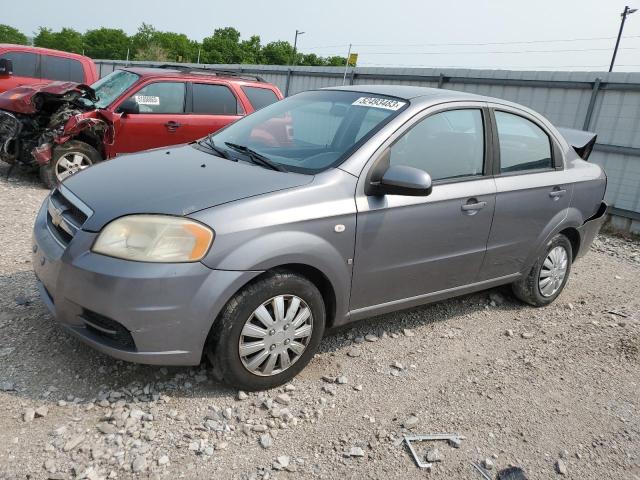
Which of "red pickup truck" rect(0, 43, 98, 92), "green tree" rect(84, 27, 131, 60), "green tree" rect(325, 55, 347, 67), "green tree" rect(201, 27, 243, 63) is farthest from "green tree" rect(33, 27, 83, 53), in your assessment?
"red pickup truck" rect(0, 43, 98, 92)

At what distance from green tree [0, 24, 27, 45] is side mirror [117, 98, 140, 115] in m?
99.2

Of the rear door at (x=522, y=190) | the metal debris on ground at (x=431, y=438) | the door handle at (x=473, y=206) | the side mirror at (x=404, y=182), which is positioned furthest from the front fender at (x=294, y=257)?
the rear door at (x=522, y=190)

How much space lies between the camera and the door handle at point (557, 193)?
14.1ft

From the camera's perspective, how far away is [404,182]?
3045 millimetres

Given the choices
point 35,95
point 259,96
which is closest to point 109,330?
point 35,95

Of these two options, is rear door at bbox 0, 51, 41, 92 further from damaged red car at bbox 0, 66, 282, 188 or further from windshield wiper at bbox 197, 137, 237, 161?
windshield wiper at bbox 197, 137, 237, 161

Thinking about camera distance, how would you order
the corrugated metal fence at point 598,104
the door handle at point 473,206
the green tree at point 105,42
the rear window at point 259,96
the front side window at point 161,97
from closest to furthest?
the door handle at point 473,206 < the front side window at point 161,97 < the rear window at point 259,96 < the corrugated metal fence at point 598,104 < the green tree at point 105,42

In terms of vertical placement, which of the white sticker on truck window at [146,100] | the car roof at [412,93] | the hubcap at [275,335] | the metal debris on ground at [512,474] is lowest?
the metal debris on ground at [512,474]

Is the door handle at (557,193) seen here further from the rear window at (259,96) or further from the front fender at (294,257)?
the rear window at (259,96)

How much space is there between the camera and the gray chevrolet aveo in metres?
2.62

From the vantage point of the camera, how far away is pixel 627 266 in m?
6.59

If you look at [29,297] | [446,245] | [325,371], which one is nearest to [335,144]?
[446,245]

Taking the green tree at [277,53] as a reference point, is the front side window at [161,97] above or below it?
below

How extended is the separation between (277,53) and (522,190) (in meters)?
86.1
